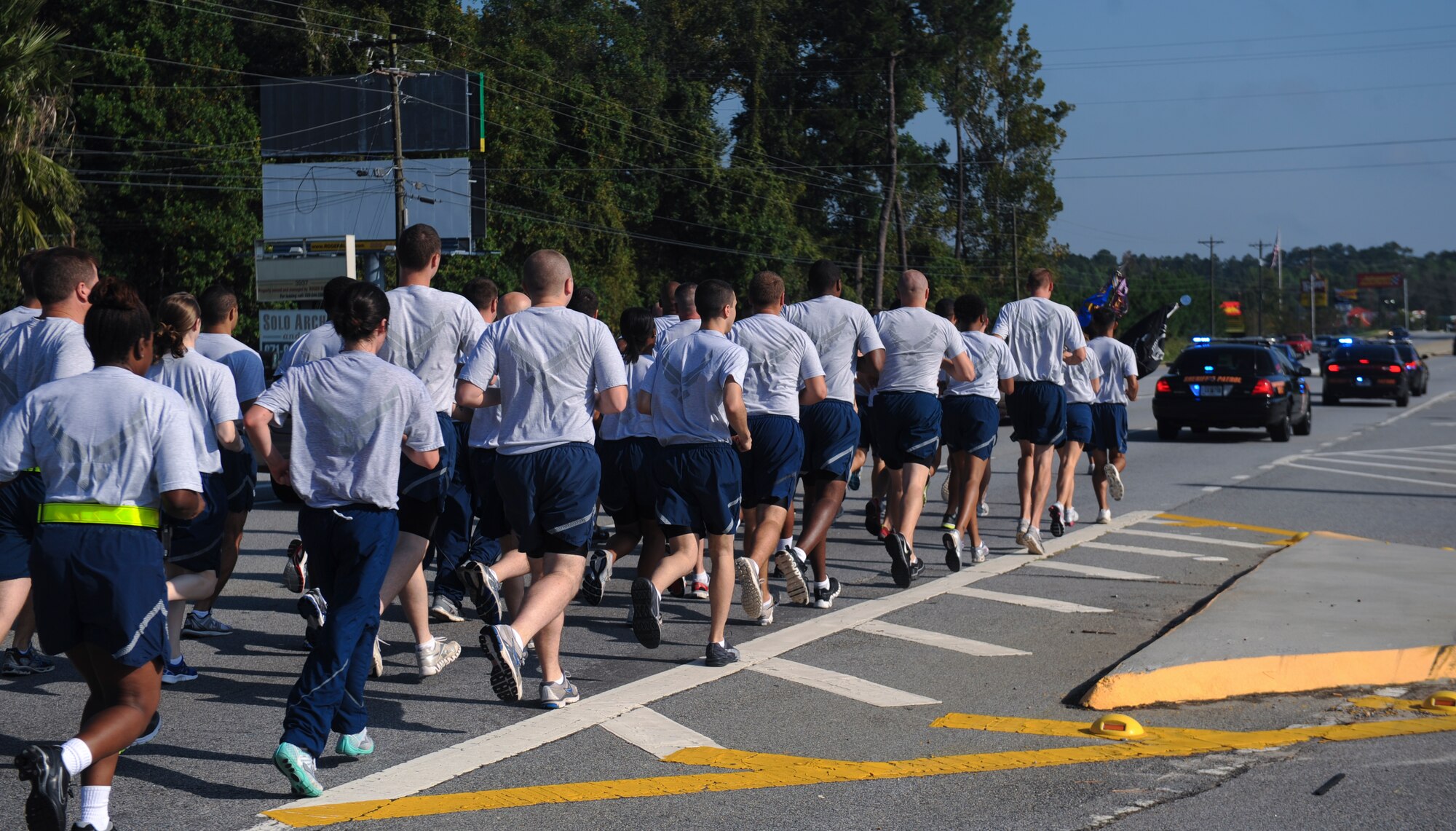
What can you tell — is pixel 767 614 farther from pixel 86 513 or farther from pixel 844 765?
pixel 86 513

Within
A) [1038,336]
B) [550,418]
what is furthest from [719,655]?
[1038,336]

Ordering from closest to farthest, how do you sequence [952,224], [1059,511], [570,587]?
[570,587] → [1059,511] → [952,224]

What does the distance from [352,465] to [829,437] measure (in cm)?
414

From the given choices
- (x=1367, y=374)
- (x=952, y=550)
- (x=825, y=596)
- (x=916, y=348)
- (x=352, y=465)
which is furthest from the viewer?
(x=1367, y=374)

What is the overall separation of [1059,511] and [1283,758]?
624 cm

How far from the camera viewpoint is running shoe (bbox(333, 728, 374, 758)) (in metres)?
5.25

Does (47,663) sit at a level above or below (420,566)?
below

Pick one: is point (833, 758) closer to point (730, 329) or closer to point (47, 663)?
point (730, 329)

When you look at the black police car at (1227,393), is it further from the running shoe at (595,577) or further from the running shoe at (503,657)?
the running shoe at (503,657)

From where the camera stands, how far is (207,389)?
6656mm

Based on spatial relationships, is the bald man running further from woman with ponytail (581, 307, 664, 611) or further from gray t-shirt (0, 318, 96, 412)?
gray t-shirt (0, 318, 96, 412)

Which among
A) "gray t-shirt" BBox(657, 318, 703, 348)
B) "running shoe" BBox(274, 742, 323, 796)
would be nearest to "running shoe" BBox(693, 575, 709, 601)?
"gray t-shirt" BBox(657, 318, 703, 348)

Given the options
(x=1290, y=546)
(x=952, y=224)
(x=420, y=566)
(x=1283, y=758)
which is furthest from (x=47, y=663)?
(x=952, y=224)

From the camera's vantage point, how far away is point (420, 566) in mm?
6582
